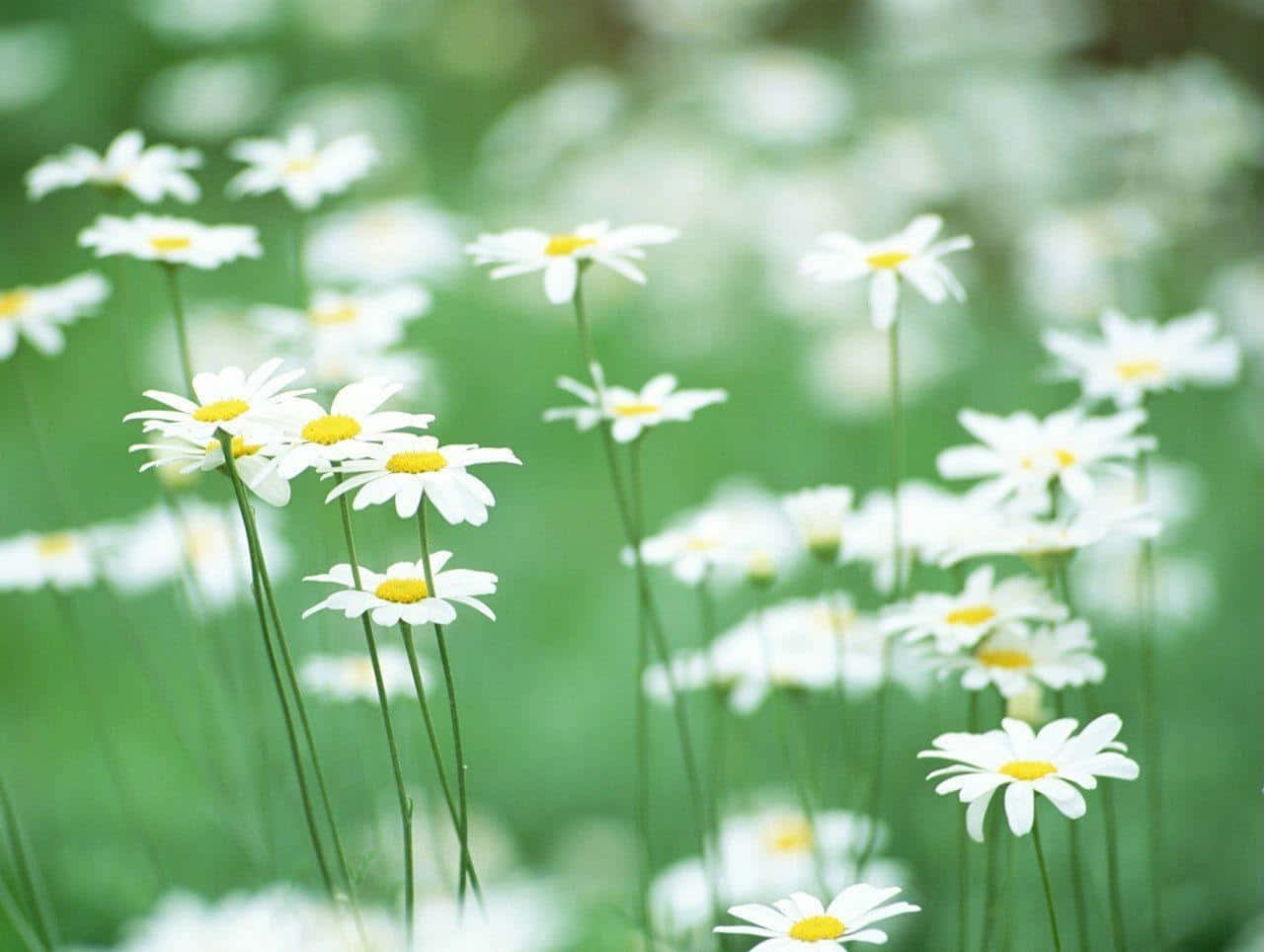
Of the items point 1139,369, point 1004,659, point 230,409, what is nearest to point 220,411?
point 230,409

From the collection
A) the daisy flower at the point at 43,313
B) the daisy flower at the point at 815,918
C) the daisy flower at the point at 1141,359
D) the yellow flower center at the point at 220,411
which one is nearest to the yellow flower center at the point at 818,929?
the daisy flower at the point at 815,918

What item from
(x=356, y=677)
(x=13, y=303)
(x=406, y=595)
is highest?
(x=13, y=303)

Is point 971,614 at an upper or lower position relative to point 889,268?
lower

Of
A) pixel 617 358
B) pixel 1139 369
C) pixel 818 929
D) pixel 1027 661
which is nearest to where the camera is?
pixel 818 929

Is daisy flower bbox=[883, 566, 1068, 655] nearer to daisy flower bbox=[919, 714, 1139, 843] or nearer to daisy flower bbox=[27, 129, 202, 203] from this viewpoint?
daisy flower bbox=[919, 714, 1139, 843]

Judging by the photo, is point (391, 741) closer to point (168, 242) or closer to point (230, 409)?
point (230, 409)

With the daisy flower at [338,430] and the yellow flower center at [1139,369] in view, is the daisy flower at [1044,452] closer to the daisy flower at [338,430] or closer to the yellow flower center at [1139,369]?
the yellow flower center at [1139,369]

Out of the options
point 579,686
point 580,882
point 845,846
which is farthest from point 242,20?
point 845,846
